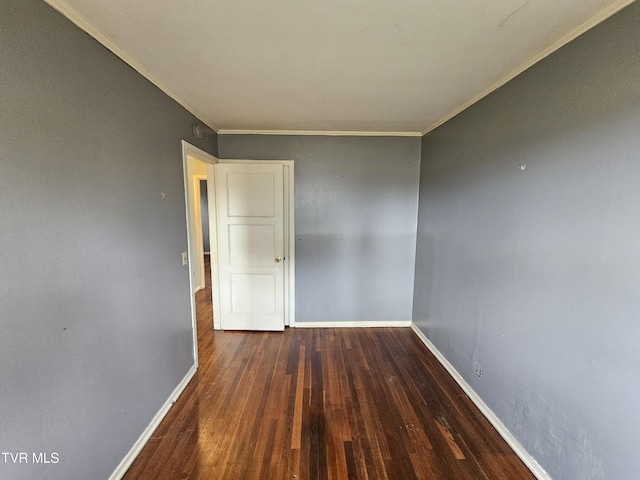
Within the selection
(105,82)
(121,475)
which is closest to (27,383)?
(121,475)

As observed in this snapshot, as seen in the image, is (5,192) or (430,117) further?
(430,117)

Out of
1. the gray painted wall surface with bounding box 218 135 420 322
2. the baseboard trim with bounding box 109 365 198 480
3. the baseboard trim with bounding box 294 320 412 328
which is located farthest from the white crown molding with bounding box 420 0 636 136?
the baseboard trim with bounding box 109 365 198 480

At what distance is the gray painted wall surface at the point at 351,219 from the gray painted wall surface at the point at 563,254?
1.05 meters

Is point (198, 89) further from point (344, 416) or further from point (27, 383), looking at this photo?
point (344, 416)

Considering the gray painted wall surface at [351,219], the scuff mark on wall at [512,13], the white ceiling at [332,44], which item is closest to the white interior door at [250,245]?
the gray painted wall surface at [351,219]

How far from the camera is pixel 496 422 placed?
1828 millimetres

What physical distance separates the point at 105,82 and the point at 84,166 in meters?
0.49

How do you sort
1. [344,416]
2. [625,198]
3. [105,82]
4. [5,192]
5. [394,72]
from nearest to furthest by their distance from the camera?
[5,192] → [625,198] → [105,82] → [394,72] → [344,416]

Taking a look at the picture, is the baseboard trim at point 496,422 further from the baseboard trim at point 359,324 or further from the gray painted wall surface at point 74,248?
the gray painted wall surface at point 74,248

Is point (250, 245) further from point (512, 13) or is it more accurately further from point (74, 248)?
point (512, 13)

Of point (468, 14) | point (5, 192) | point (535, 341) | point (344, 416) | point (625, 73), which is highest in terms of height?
point (468, 14)

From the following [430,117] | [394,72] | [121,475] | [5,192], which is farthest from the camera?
[430,117]

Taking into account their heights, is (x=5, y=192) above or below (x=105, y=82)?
below

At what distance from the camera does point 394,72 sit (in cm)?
170
